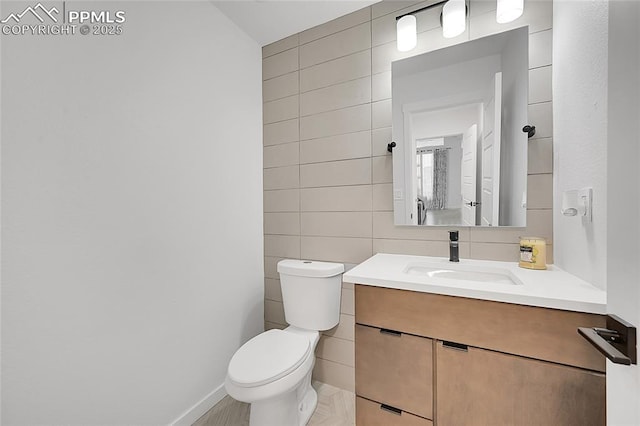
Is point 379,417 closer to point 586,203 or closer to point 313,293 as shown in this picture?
point 313,293

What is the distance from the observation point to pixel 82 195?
1.08 metres

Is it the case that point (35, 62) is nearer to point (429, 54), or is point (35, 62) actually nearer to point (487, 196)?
point (429, 54)

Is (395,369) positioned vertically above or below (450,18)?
below

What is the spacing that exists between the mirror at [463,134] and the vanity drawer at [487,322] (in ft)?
1.89

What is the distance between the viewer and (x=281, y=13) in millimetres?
1727

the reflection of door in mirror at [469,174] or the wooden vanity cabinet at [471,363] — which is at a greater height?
the reflection of door in mirror at [469,174]

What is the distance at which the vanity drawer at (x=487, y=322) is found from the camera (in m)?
0.81

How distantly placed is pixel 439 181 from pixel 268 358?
1274 mm

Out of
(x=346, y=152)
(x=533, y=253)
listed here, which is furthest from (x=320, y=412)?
(x=346, y=152)

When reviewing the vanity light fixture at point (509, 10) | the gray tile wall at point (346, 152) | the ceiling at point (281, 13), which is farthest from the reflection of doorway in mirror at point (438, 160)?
the ceiling at point (281, 13)

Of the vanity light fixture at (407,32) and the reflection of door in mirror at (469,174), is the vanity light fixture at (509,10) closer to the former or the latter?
the vanity light fixture at (407,32)

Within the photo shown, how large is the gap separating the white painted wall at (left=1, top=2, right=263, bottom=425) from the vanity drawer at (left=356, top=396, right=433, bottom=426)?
37.0 inches

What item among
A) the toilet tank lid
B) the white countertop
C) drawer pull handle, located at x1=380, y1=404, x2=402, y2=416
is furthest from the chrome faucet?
drawer pull handle, located at x1=380, y1=404, x2=402, y2=416

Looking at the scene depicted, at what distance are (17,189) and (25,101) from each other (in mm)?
308
